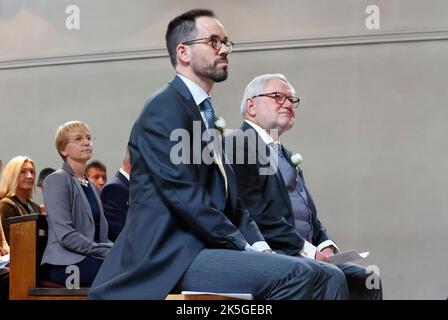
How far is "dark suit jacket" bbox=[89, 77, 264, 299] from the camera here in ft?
9.65

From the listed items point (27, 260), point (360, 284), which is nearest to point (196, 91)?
point (360, 284)

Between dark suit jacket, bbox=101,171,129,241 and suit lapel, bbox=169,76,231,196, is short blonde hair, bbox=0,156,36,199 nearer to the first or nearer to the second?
dark suit jacket, bbox=101,171,129,241

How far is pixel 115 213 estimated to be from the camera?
499 centimetres

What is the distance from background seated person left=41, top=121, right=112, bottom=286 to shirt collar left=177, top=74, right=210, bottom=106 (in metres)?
1.46

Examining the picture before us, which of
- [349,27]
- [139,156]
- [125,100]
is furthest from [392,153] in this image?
[139,156]

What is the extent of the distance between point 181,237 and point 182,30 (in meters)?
0.91

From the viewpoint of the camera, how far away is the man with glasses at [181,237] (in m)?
2.93

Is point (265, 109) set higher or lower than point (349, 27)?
lower

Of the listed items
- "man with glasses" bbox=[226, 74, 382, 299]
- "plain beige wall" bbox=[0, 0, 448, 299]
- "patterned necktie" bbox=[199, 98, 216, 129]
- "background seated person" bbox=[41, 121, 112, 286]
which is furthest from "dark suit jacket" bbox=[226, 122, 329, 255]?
"plain beige wall" bbox=[0, 0, 448, 299]

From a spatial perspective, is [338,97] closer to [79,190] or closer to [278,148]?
[278,148]
